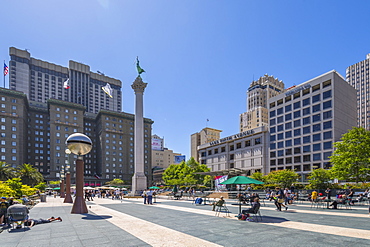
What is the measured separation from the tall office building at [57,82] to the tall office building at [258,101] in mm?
83746

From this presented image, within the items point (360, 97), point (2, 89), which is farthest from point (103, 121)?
point (360, 97)

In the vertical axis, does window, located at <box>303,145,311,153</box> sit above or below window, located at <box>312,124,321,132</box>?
below

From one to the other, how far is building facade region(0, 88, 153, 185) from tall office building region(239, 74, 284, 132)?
214 ft

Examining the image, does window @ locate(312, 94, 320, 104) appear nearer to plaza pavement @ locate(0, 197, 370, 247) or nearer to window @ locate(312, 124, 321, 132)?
window @ locate(312, 124, 321, 132)

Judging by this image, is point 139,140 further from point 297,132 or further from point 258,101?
point 258,101

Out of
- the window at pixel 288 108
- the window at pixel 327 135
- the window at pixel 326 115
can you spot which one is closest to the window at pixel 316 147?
the window at pixel 327 135

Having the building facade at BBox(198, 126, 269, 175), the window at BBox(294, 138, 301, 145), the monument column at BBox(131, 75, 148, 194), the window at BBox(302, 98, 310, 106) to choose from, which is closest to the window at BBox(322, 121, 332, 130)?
the window at BBox(302, 98, 310, 106)

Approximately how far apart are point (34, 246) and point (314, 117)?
75429 mm

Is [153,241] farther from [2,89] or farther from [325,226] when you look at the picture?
[2,89]

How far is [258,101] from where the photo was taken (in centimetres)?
15938

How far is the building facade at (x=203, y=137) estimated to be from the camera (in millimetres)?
173625

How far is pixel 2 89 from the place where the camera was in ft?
321

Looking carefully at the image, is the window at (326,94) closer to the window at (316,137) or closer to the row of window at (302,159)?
the window at (316,137)

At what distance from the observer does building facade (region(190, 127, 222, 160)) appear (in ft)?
570
